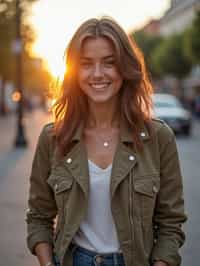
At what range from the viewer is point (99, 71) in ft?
8.09

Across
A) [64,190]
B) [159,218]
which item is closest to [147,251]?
[159,218]

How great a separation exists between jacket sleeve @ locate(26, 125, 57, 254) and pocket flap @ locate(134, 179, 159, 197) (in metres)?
0.37

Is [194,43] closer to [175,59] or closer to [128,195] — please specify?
[175,59]

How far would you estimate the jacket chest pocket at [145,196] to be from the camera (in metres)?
2.37

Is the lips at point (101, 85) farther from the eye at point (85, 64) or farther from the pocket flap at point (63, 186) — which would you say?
the pocket flap at point (63, 186)

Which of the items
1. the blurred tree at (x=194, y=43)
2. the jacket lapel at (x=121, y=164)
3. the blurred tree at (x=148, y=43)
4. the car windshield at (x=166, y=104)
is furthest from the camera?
the blurred tree at (x=148, y=43)

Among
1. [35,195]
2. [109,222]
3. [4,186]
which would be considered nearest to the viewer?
[109,222]

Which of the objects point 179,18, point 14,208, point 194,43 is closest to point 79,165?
point 14,208

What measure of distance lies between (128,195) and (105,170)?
4.8 inches

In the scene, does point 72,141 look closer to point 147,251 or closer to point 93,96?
point 93,96

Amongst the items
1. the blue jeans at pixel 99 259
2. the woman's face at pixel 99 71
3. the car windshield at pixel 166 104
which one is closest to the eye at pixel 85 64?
the woman's face at pixel 99 71

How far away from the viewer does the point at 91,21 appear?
2496 mm

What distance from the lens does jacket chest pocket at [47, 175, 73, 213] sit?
7.96 ft

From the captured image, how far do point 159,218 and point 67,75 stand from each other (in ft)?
1.98
